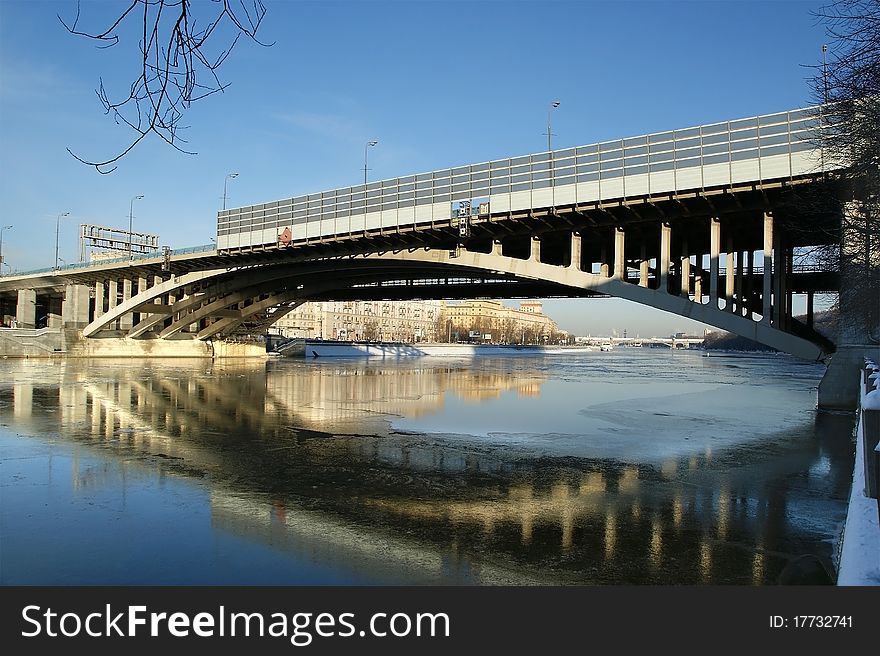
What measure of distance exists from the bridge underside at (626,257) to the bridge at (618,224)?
8 cm

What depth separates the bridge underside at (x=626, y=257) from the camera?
2214cm

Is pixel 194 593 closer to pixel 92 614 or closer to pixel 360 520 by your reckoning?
pixel 92 614

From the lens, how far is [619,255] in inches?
1025

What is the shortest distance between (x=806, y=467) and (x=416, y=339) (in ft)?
485

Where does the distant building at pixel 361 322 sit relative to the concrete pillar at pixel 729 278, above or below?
above

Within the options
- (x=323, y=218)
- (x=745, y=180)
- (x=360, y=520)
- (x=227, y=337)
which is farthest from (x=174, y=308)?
(x=360, y=520)

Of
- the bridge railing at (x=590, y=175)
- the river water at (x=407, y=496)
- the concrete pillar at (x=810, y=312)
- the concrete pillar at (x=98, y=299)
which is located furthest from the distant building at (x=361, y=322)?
the river water at (x=407, y=496)

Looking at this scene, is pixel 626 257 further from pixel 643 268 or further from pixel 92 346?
pixel 92 346

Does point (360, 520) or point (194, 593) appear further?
point (360, 520)

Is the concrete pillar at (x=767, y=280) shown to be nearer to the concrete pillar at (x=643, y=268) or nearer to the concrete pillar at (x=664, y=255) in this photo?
the concrete pillar at (x=664, y=255)

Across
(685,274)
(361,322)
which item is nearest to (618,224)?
(685,274)

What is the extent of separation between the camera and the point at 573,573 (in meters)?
5.78

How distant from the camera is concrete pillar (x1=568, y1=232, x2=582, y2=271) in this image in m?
27.7

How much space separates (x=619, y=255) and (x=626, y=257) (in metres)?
6.08
